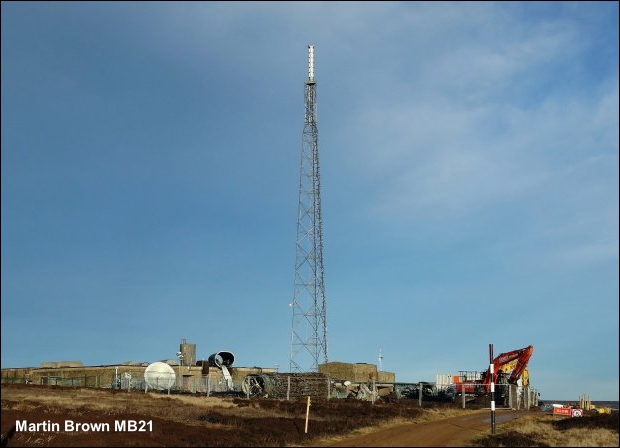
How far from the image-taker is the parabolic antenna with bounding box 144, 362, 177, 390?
236 ft

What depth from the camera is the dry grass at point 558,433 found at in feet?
97.2

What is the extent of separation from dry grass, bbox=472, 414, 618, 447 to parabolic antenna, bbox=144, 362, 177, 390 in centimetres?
4228

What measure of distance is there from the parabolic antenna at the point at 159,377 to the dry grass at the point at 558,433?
139 ft

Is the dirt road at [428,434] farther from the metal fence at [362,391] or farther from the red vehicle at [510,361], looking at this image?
the red vehicle at [510,361]

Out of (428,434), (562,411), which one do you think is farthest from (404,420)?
(562,411)

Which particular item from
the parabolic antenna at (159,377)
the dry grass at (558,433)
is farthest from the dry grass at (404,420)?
the parabolic antenna at (159,377)

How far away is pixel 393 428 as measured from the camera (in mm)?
36781

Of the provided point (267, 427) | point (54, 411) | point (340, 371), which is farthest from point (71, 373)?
point (267, 427)

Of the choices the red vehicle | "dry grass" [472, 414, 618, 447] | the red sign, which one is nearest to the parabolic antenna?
the red vehicle

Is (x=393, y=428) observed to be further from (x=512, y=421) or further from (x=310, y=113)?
(x=310, y=113)

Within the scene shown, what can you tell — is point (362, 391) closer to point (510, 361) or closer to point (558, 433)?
point (510, 361)

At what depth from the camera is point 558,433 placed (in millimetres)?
33156

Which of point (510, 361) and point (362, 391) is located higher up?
point (510, 361)

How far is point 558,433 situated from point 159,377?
157 ft
